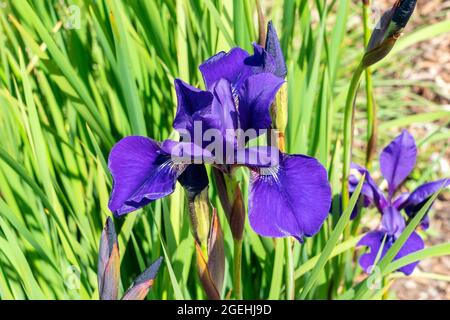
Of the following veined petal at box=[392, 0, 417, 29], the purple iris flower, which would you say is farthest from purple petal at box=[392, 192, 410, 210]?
veined petal at box=[392, 0, 417, 29]

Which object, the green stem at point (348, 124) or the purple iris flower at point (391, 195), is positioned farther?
the purple iris flower at point (391, 195)

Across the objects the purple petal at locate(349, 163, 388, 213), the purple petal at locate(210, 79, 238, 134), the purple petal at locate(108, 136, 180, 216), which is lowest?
the purple petal at locate(349, 163, 388, 213)

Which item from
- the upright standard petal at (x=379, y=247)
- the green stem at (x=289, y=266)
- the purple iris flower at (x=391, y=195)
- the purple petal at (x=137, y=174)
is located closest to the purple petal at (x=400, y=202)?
the purple iris flower at (x=391, y=195)

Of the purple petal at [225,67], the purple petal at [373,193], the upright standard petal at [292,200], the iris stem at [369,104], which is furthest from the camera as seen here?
the purple petal at [373,193]

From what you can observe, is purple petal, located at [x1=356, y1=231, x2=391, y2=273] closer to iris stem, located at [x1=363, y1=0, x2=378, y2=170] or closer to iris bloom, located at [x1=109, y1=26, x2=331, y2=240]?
iris stem, located at [x1=363, y1=0, x2=378, y2=170]

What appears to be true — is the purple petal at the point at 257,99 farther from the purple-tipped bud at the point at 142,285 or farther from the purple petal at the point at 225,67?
the purple-tipped bud at the point at 142,285

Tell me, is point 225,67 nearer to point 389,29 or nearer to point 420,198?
point 389,29

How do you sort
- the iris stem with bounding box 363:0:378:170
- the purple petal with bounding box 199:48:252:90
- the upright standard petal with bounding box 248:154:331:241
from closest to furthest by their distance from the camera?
the upright standard petal with bounding box 248:154:331:241
the purple petal with bounding box 199:48:252:90
the iris stem with bounding box 363:0:378:170
